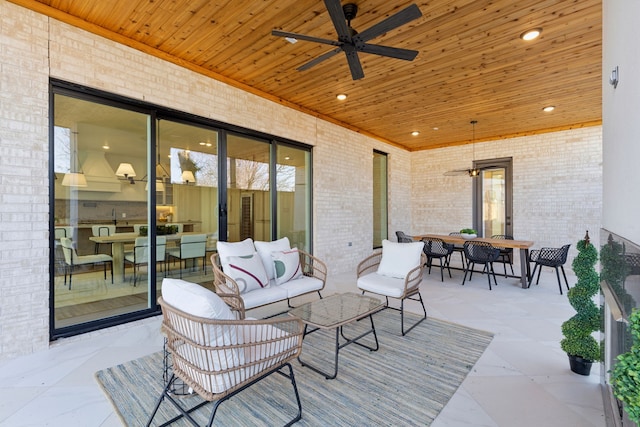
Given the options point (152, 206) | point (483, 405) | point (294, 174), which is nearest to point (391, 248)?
point (483, 405)

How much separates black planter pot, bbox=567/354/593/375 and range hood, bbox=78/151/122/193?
4.65 meters

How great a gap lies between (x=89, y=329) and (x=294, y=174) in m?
3.58

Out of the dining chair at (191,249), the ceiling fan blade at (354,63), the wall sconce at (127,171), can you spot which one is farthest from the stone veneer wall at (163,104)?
the ceiling fan blade at (354,63)

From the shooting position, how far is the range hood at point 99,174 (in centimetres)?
325

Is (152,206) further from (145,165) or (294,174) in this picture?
(294,174)

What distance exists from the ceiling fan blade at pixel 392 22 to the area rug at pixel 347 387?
2.71m

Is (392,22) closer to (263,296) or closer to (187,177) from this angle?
(263,296)

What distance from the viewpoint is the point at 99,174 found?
132 inches

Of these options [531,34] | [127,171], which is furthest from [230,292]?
[531,34]

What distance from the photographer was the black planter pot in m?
2.25

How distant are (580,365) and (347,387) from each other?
5.91ft

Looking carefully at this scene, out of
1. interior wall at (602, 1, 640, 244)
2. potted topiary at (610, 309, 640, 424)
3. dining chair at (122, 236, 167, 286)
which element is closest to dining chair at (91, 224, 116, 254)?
dining chair at (122, 236, 167, 286)

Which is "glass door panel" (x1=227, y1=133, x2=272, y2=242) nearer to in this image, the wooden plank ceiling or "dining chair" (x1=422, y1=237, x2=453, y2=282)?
the wooden plank ceiling

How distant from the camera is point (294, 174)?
5391 mm
